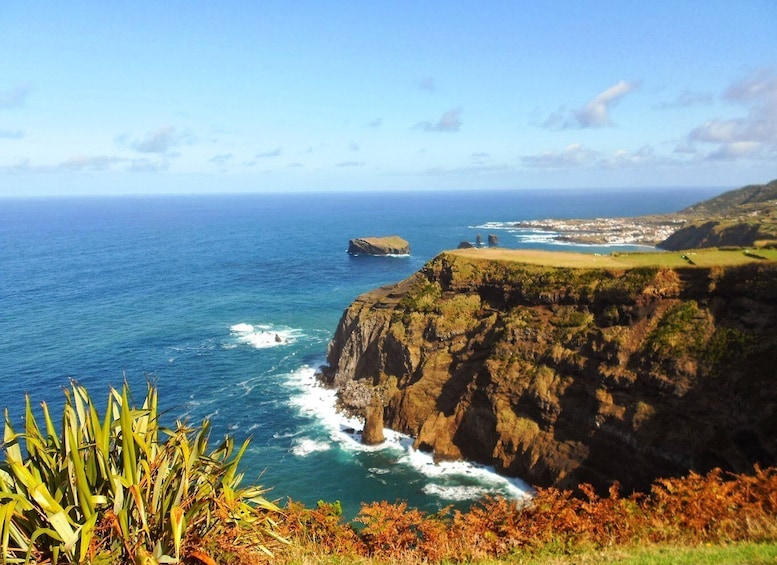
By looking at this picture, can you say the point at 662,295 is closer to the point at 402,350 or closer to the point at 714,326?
the point at 714,326

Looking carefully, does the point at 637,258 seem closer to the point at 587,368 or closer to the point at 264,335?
the point at 587,368

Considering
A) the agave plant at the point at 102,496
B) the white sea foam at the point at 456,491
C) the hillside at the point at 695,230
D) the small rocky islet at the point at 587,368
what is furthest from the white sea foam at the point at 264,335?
the hillside at the point at 695,230

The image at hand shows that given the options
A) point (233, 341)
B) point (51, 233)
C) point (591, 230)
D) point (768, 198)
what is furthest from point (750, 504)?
point (51, 233)

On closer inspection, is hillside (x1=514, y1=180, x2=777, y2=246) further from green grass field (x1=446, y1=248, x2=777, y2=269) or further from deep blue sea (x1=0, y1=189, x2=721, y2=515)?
deep blue sea (x1=0, y1=189, x2=721, y2=515)

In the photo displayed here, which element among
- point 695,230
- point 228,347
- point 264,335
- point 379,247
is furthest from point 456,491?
point 695,230

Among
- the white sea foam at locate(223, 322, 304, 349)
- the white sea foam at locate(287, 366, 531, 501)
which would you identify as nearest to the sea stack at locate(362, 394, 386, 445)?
the white sea foam at locate(287, 366, 531, 501)

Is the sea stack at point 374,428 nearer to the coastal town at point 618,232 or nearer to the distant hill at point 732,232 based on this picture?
the distant hill at point 732,232
